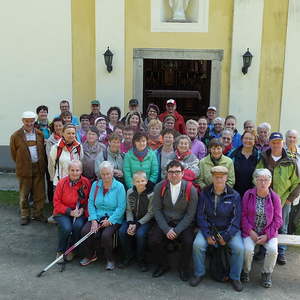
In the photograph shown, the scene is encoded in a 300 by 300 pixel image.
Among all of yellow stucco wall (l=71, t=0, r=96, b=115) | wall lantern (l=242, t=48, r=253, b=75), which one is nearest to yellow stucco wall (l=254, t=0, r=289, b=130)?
wall lantern (l=242, t=48, r=253, b=75)

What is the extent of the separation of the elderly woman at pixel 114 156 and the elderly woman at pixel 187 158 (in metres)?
0.86

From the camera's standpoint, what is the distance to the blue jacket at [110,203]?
18.5ft

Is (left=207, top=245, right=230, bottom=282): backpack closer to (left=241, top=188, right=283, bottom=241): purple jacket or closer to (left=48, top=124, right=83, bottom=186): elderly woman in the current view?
(left=241, top=188, right=283, bottom=241): purple jacket

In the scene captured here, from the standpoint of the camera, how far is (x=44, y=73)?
31.7ft

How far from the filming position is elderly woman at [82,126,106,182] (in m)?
6.37

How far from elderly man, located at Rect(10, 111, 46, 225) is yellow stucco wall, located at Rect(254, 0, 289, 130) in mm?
4920

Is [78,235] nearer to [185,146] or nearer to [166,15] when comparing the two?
[185,146]

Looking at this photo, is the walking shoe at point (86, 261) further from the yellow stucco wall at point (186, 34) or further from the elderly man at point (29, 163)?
the yellow stucco wall at point (186, 34)

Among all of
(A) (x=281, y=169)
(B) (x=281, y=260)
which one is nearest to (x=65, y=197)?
(A) (x=281, y=169)

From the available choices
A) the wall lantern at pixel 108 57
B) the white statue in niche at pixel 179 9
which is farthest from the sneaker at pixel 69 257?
the white statue in niche at pixel 179 9

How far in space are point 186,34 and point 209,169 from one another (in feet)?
14.6

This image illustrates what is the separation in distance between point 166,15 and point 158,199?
529cm

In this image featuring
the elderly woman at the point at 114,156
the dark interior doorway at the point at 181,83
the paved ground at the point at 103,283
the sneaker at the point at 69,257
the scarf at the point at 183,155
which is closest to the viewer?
the paved ground at the point at 103,283

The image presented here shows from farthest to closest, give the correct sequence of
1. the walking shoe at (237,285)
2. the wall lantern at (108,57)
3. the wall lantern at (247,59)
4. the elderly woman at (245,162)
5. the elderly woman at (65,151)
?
the wall lantern at (108,57) < the wall lantern at (247,59) < the elderly woman at (65,151) < the elderly woman at (245,162) < the walking shoe at (237,285)
